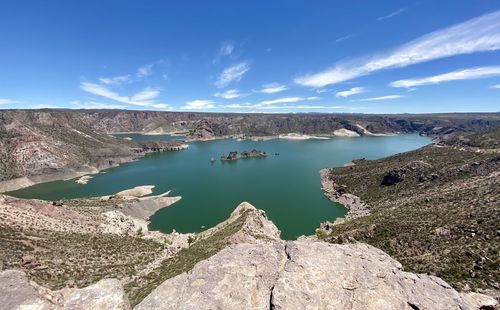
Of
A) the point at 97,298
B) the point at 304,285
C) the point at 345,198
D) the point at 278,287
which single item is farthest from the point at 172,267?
the point at 345,198

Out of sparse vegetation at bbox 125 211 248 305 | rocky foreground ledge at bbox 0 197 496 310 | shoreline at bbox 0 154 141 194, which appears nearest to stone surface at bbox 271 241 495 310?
rocky foreground ledge at bbox 0 197 496 310

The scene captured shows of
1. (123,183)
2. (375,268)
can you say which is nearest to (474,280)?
(375,268)

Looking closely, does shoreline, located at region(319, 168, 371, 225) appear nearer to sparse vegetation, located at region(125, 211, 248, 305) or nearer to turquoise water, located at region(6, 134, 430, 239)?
turquoise water, located at region(6, 134, 430, 239)

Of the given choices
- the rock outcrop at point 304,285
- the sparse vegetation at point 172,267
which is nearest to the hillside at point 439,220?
the rock outcrop at point 304,285

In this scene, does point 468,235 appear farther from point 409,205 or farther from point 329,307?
point 329,307

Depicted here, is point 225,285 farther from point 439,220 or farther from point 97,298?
point 439,220

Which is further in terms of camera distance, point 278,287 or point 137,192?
point 137,192
